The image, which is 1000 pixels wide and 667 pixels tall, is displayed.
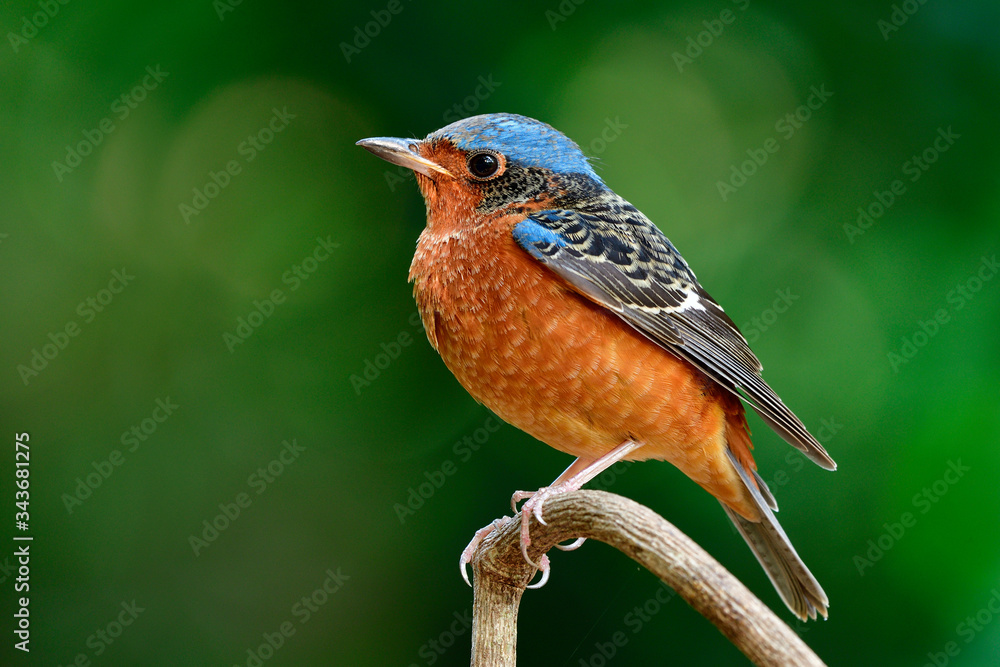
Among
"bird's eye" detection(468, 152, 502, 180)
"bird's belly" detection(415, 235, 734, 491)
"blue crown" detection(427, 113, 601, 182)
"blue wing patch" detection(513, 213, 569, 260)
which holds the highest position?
"blue crown" detection(427, 113, 601, 182)

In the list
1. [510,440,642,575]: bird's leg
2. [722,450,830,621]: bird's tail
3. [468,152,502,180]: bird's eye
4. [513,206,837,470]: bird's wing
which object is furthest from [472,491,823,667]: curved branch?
[468,152,502,180]: bird's eye

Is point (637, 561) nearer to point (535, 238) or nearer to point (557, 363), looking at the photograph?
point (557, 363)

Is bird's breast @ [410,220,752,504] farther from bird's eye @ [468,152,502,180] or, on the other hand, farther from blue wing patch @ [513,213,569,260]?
bird's eye @ [468,152,502,180]

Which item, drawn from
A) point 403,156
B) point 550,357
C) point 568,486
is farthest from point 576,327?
point 403,156

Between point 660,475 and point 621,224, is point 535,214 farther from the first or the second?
point 660,475

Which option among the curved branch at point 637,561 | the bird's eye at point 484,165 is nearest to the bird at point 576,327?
the bird's eye at point 484,165

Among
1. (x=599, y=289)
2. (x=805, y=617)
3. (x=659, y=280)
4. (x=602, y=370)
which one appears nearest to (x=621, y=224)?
(x=659, y=280)
